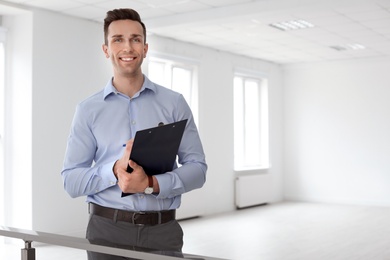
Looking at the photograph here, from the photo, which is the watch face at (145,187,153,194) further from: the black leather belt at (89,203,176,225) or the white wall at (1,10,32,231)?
the white wall at (1,10,32,231)

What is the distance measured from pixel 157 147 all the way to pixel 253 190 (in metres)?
9.08

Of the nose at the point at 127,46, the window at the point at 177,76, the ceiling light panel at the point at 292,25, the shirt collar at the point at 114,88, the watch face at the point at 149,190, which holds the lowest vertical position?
the watch face at the point at 149,190

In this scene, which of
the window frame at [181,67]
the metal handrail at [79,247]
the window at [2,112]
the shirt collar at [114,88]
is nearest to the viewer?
the metal handrail at [79,247]

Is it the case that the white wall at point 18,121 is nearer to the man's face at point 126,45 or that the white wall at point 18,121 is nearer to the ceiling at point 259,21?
the ceiling at point 259,21

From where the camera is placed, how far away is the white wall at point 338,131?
34.9 ft

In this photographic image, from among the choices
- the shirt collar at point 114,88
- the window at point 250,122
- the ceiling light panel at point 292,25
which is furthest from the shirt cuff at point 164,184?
the window at point 250,122

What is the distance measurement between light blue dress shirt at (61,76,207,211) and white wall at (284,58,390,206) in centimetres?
957

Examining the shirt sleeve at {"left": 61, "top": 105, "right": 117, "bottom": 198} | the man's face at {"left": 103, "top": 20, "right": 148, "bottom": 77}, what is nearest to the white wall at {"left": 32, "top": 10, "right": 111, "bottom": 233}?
the shirt sleeve at {"left": 61, "top": 105, "right": 117, "bottom": 198}

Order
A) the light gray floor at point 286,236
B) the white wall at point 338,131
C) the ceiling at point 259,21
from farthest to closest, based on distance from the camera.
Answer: the white wall at point 338,131
the ceiling at point 259,21
the light gray floor at point 286,236

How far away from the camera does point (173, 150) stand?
64.9 inches

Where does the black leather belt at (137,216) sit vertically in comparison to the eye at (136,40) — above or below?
below

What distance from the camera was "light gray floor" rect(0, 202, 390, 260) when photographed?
6035mm

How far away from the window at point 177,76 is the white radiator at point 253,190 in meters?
1.82

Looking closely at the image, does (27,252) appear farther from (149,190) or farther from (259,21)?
(259,21)
